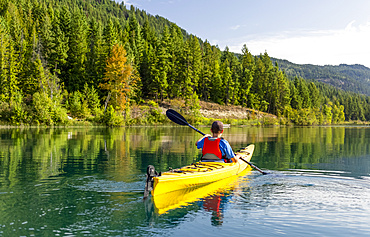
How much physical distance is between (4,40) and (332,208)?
5260 centimetres

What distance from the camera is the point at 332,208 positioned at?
25.1ft

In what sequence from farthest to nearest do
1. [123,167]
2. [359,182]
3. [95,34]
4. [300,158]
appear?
[95,34]
[300,158]
[123,167]
[359,182]

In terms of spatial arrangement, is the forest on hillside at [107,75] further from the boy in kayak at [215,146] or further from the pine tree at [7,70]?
the boy in kayak at [215,146]

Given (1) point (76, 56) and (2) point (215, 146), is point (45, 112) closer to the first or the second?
(1) point (76, 56)

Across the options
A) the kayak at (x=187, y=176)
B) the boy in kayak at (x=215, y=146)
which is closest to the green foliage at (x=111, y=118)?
the kayak at (x=187, y=176)

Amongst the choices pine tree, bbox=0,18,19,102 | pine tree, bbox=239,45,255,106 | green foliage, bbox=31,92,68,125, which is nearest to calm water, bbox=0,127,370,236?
green foliage, bbox=31,92,68,125

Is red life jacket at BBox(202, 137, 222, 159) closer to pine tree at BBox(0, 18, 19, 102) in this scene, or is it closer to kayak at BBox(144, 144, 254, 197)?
kayak at BBox(144, 144, 254, 197)

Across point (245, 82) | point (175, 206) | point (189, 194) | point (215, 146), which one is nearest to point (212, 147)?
point (215, 146)

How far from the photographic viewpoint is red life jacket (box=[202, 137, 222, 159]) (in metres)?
9.99

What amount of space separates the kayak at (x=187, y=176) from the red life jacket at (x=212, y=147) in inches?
12.8

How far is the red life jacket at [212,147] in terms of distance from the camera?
9992 mm

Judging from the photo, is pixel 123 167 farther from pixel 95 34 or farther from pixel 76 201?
pixel 95 34

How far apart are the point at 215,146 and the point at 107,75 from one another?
45.4m

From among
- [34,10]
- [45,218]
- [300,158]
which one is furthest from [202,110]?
[45,218]
